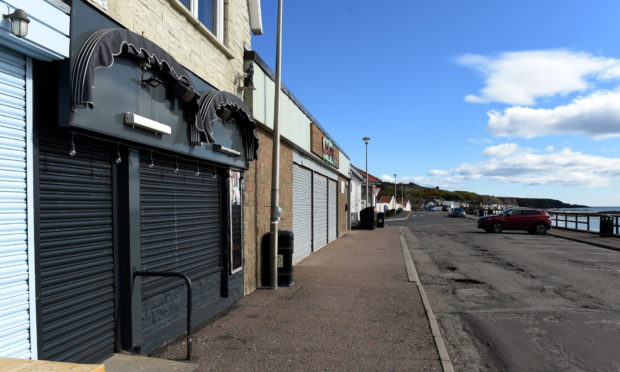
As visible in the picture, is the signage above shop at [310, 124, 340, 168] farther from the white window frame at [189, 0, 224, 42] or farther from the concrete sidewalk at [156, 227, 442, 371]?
the white window frame at [189, 0, 224, 42]

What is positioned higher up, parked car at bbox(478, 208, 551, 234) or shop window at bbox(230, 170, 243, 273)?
shop window at bbox(230, 170, 243, 273)

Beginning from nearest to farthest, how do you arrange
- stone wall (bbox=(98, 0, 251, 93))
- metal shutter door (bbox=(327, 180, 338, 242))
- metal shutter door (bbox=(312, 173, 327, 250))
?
stone wall (bbox=(98, 0, 251, 93)) < metal shutter door (bbox=(312, 173, 327, 250)) < metal shutter door (bbox=(327, 180, 338, 242))

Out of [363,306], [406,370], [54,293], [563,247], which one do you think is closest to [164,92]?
[54,293]

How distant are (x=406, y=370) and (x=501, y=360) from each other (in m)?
1.32

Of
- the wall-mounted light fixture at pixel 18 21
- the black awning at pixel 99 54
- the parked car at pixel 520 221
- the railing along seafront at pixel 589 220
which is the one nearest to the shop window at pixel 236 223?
the black awning at pixel 99 54

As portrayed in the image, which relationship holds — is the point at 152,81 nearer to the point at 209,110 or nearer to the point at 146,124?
the point at 146,124

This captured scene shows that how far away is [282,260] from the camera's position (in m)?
9.38

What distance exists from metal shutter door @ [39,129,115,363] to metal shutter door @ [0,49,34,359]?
0.22 metres

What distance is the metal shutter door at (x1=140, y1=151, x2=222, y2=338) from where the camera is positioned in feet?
18.1

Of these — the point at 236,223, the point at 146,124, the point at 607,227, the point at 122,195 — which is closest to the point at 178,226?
the point at 122,195

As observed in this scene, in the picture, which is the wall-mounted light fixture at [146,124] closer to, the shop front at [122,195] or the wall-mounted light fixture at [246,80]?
the shop front at [122,195]

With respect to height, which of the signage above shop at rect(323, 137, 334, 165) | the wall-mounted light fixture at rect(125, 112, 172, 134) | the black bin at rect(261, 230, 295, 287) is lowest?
the black bin at rect(261, 230, 295, 287)

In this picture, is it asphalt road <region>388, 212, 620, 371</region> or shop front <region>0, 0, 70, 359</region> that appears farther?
asphalt road <region>388, 212, 620, 371</region>

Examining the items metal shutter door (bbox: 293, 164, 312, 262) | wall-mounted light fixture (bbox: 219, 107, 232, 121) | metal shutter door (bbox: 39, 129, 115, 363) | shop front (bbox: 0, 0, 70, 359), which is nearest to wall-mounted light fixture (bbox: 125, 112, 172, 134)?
metal shutter door (bbox: 39, 129, 115, 363)
